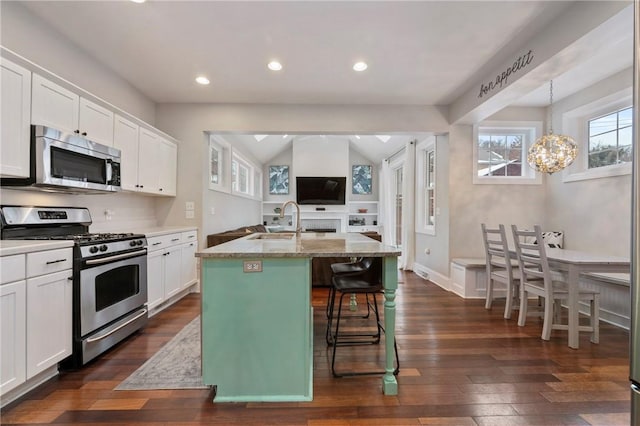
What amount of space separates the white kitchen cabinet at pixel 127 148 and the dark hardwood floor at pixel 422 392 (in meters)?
1.54

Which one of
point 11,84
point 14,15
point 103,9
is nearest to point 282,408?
point 11,84

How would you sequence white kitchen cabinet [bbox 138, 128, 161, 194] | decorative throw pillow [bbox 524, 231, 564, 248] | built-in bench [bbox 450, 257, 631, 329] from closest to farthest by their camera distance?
built-in bench [bbox 450, 257, 631, 329]
white kitchen cabinet [bbox 138, 128, 161, 194]
decorative throw pillow [bbox 524, 231, 564, 248]

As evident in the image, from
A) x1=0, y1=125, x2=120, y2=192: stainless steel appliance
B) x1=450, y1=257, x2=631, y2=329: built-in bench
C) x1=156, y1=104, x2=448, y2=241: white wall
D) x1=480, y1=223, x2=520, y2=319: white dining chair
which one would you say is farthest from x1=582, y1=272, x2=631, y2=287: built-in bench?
x1=0, y1=125, x2=120, y2=192: stainless steel appliance

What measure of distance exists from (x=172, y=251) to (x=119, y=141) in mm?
1271

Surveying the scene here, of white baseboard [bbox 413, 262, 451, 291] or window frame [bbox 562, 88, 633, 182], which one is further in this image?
white baseboard [bbox 413, 262, 451, 291]

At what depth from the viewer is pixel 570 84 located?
369 cm

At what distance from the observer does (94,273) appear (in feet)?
7.22

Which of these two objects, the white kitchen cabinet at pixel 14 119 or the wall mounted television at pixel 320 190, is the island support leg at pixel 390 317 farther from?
the wall mounted television at pixel 320 190

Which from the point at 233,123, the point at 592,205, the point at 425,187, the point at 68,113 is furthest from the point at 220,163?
the point at 592,205

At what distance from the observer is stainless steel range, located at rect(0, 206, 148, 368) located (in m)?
2.11

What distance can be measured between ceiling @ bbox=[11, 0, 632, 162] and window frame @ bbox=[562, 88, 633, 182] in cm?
28

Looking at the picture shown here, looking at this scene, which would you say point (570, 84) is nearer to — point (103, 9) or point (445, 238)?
point (445, 238)

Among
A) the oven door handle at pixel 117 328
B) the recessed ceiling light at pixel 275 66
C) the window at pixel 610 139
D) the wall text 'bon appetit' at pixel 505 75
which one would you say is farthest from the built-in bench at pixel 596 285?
the oven door handle at pixel 117 328

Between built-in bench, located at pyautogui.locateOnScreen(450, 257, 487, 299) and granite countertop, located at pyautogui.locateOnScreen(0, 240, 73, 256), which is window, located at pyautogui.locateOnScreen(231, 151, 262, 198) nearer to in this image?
granite countertop, located at pyautogui.locateOnScreen(0, 240, 73, 256)
